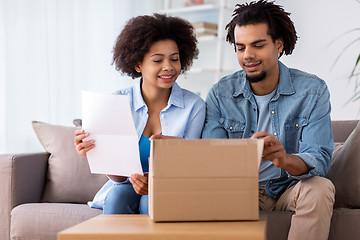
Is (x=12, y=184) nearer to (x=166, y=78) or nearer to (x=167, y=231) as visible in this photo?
(x=166, y=78)

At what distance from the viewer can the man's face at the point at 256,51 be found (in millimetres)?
1849

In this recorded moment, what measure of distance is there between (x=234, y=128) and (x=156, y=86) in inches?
13.5

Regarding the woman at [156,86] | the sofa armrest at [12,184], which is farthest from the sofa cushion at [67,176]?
the woman at [156,86]

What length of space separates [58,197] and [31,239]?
0.30m

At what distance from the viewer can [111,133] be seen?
58.9 inches

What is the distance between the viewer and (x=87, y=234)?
1110 mm

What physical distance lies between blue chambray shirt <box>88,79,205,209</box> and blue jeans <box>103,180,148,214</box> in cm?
17

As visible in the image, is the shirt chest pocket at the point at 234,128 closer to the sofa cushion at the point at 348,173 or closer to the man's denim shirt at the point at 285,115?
the man's denim shirt at the point at 285,115

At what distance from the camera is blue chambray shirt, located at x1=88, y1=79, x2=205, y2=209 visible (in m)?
1.89

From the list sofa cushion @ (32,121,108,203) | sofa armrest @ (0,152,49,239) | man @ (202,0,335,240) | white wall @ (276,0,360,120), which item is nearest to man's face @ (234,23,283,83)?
man @ (202,0,335,240)

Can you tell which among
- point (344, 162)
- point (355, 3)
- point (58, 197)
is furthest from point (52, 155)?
point (355, 3)

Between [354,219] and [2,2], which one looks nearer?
[354,219]

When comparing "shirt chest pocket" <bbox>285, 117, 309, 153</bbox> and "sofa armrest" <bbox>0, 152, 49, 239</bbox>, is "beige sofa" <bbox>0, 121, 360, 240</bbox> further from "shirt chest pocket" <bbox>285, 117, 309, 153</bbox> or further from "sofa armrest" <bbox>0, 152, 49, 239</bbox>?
"shirt chest pocket" <bbox>285, 117, 309, 153</bbox>

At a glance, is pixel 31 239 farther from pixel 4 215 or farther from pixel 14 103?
pixel 14 103
